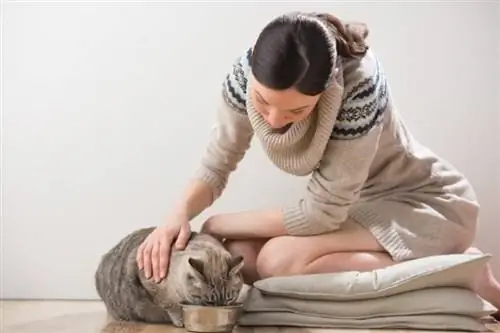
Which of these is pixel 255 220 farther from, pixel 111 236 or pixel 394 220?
pixel 111 236

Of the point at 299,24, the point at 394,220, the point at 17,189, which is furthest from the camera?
the point at 17,189

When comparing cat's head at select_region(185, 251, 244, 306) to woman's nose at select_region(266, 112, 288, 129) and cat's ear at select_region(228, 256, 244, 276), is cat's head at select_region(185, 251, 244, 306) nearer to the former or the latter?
cat's ear at select_region(228, 256, 244, 276)

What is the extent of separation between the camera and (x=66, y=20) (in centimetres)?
213

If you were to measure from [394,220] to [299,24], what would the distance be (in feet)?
1.89

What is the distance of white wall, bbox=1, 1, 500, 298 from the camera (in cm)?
211

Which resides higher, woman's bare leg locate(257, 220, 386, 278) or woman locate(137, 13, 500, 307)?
woman locate(137, 13, 500, 307)

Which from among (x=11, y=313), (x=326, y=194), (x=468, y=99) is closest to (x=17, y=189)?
(x=11, y=313)

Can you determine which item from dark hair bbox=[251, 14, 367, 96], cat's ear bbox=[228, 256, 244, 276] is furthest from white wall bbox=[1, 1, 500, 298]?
dark hair bbox=[251, 14, 367, 96]

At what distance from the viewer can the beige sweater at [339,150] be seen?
1523 mm

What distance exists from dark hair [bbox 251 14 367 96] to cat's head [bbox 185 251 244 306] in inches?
14.5

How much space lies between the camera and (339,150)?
1538mm

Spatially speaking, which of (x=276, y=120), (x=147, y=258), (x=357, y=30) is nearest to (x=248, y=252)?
(x=147, y=258)

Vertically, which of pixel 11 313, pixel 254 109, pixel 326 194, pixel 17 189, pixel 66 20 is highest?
pixel 66 20

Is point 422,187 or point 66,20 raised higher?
point 66,20
